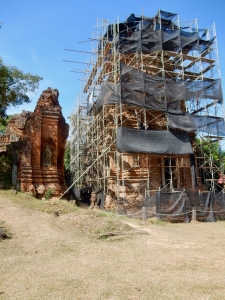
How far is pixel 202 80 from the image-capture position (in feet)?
65.2

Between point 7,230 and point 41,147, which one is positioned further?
point 41,147

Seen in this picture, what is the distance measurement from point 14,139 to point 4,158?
1563mm

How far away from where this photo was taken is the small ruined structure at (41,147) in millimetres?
15438

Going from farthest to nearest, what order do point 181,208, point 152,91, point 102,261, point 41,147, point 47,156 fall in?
point 152,91
point 47,156
point 41,147
point 181,208
point 102,261

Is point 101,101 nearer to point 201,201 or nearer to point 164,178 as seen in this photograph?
point 164,178

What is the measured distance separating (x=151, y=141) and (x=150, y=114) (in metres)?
3.58

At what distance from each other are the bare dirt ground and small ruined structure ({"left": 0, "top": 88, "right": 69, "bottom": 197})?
460 centimetres

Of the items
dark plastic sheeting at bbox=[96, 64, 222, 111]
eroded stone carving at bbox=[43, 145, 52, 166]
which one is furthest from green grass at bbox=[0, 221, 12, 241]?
dark plastic sheeting at bbox=[96, 64, 222, 111]

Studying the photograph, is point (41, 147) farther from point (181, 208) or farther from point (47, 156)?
point (181, 208)

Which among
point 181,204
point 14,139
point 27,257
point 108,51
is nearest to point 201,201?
point 181,204

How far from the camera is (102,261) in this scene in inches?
252

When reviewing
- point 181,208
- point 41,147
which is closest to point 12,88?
point 41,147

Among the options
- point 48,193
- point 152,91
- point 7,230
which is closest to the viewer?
point 7,230

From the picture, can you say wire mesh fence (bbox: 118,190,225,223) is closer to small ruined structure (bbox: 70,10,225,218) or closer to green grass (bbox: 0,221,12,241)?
small ruined structure (bbox: 70,10,225,218)
